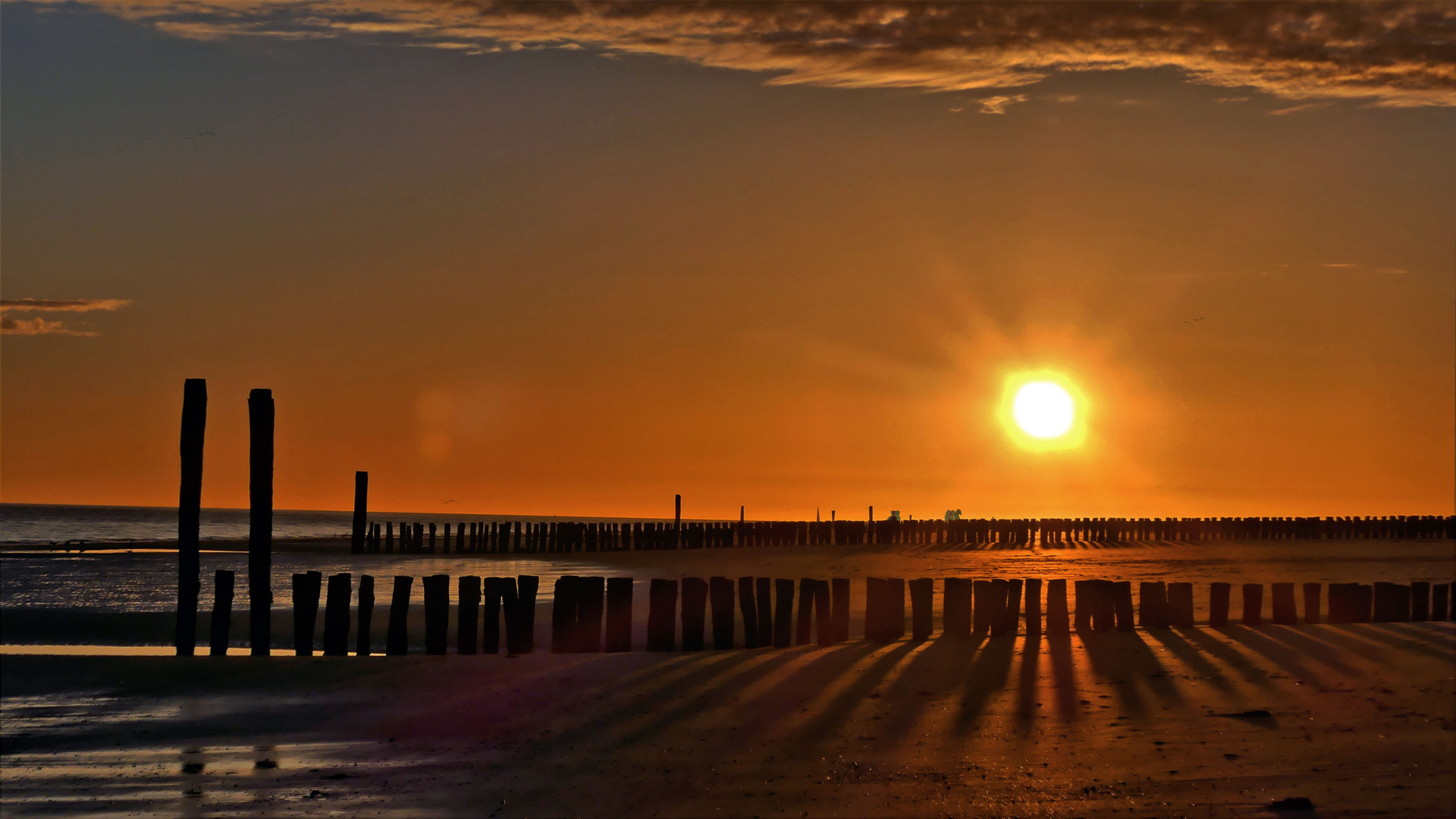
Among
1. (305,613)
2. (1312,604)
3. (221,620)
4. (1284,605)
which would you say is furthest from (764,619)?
(1312,604)

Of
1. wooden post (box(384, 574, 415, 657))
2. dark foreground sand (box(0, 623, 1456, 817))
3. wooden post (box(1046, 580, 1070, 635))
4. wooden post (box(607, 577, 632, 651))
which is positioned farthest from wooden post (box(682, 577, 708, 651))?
wooden post (box(1046, 580, 1070, 635))

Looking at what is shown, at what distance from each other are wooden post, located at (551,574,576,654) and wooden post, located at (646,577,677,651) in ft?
2.58

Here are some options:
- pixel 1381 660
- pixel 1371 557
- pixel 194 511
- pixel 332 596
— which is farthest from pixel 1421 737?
pixel 1371 557

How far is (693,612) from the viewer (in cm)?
1245

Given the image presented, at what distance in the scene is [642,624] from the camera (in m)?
17.2

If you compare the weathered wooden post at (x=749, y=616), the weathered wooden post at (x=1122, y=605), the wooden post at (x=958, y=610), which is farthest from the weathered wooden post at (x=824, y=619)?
the weathered wooden post at (x=1122, y=605)

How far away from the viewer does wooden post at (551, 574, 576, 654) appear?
12430mm

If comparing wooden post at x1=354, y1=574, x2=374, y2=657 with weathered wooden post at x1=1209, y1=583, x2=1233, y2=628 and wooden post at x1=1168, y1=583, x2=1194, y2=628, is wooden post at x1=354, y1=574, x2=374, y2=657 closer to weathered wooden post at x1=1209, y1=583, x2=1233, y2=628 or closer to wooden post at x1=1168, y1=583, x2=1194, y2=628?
wooden post at x1=1168, y1=583, x2=1194, y2=628

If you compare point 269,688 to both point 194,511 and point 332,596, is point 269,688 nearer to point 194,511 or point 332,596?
point 332,596

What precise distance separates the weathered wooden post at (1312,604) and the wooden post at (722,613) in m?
7.07

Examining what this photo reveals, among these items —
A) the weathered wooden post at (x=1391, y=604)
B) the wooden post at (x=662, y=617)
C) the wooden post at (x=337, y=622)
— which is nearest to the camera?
the wooden post at (x=662, y=617)

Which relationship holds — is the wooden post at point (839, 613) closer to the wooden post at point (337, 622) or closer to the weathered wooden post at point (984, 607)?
the weathered wooden post at point (984, 607)

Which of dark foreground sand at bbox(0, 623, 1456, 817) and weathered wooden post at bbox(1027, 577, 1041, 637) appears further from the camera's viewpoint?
weathered wooden post at bbox(1027, 577, 1041, 637)

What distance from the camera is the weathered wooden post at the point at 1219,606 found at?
44.0ft
